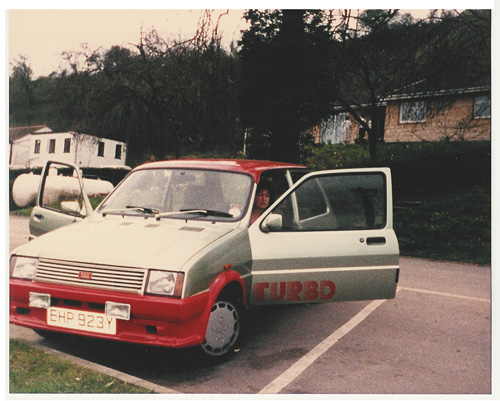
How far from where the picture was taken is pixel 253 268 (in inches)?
159

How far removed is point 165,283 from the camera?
3.30 m

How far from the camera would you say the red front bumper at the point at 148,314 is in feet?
10.6

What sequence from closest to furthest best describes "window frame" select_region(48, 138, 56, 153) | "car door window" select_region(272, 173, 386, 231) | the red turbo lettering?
the red turbo lettering → "car door window" select_region(272, 173, 386, 231) → "window frame" select_region(48, 138, 56, 153)

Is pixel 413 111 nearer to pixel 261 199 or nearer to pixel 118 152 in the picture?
pixel 261 199

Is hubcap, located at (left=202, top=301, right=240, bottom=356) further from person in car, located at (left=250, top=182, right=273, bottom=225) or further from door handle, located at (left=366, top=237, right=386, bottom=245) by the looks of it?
door handle, located at (left=366, top=237, right=386, bottom=245)

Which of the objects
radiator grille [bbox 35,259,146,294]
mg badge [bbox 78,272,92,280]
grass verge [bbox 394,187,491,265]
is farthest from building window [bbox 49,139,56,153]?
grass verge [bbox 394,187,491,265]

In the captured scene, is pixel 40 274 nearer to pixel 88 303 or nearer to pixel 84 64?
pixel 88 303

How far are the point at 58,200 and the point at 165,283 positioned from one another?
2.29 m

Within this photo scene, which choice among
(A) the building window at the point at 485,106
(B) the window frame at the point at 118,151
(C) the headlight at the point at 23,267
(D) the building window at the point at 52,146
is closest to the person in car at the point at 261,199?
(C) the headlight at the point at 23,267

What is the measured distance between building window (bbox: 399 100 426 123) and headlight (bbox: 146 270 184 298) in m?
6.00

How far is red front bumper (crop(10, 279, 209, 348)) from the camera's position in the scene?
128 inches

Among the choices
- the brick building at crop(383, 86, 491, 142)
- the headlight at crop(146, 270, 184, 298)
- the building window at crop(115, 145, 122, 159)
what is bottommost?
the headlight at crop(146, 270, 184, 298)

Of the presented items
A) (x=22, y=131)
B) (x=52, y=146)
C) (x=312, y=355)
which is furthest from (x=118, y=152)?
(x=312, y=355)

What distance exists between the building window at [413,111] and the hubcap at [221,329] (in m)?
5.59
